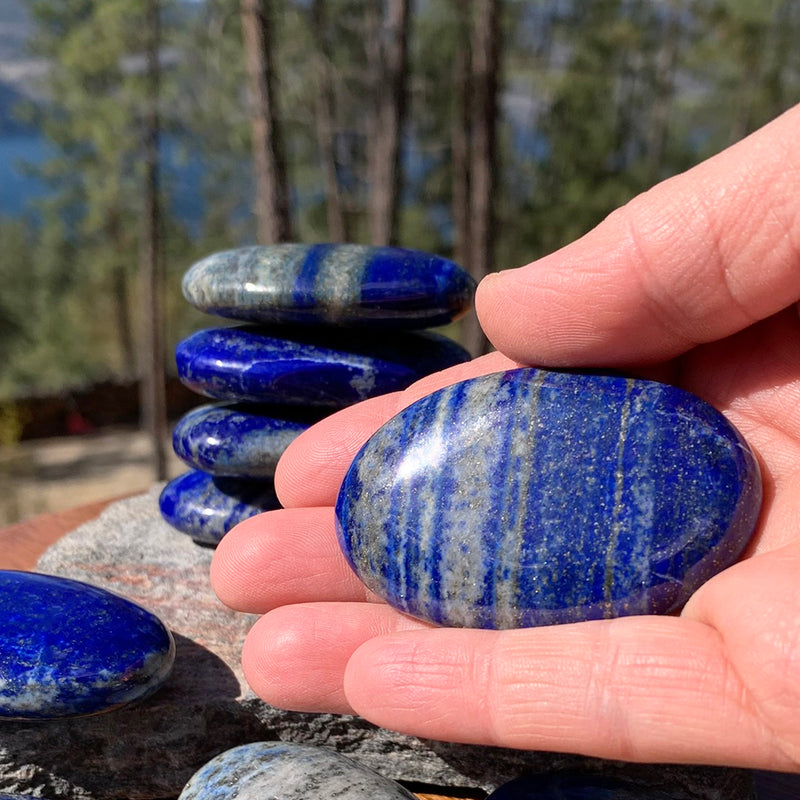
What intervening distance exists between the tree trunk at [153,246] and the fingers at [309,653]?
7222 millimetres

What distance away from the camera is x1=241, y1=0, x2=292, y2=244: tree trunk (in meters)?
4.28

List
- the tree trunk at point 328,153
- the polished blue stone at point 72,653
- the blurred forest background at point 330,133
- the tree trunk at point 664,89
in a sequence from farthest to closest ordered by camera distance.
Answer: the tree trunk at point 664,89 < the tree trunk at point 328,153 < the blurred forest background at point 330,133 < the polished blue stone at point 72,653

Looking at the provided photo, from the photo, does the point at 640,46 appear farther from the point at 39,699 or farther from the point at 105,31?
the point at 39,699

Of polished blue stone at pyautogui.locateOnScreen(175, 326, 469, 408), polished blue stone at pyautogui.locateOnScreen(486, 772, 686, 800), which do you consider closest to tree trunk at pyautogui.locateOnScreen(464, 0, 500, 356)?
polished blue stone at pyautogui.locateOnScreen(175, 326, 469, 408)

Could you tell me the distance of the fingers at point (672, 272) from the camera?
143 centimetres

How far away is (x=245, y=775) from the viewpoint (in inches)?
59.4

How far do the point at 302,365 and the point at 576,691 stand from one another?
1.25m

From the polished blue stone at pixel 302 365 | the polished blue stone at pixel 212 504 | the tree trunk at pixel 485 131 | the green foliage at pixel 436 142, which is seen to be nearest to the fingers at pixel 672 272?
the polished blue stone at pixel 302 365

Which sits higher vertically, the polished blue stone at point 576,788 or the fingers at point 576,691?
the fingers at point 576,691

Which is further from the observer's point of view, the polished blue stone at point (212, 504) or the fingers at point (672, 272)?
the polished blue stone at point (212, 504)

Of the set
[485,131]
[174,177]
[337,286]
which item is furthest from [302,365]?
[174,177]

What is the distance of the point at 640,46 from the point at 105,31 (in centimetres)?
1387

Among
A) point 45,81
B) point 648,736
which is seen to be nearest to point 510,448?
point 648,736

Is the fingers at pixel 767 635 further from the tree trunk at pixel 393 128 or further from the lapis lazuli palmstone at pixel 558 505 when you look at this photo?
the tree trunk at pixel 393 128
